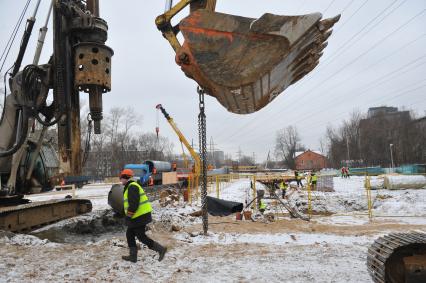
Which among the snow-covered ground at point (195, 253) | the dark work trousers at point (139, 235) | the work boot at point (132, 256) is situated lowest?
the snow-covered ground at point (195, 253)

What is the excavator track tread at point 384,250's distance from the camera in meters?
4.06

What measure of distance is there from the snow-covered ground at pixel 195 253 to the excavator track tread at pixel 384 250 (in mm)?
937

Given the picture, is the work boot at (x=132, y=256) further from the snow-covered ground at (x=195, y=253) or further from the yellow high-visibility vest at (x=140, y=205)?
the yellow high-visibility vest at (x=140, y=205)

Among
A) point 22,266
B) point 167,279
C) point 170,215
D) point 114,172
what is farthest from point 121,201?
point 114,172

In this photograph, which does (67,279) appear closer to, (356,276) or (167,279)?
(167,279)

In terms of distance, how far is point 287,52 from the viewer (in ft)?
13.6

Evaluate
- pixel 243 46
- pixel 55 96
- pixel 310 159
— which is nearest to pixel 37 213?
pixel 55 96

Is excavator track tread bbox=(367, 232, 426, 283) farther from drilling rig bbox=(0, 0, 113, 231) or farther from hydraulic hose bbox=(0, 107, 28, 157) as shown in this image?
hydraulic hose bbox=(0, 107, 28, 157)

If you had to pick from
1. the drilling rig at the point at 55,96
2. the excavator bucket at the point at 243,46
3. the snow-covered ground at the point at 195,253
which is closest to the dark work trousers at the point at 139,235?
the snow-covered ground at the point at 195,253

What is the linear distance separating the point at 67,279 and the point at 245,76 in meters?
3.91

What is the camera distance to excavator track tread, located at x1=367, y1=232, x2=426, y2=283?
13.3 ft

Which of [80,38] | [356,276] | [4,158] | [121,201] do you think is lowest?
[356,276]

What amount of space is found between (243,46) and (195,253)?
432 cm

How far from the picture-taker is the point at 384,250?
4238mm
